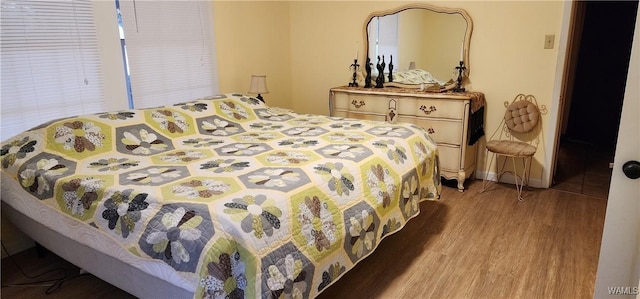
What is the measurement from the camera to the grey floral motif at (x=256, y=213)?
1.49 metres

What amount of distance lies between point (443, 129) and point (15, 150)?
9.97ft

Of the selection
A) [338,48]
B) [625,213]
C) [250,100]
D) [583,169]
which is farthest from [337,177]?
[583,169]

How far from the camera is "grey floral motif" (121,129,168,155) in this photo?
2.43m

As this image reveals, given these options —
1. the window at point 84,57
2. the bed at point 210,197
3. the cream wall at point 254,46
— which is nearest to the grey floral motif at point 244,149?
the bed at point 210,197

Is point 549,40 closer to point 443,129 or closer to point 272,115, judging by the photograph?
point 443,129

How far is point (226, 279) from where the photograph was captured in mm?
1415

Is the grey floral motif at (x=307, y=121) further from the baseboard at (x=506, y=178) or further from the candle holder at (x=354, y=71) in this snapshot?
the baseboard at (x=506, y=178)

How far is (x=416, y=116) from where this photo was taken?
3709 millimetres

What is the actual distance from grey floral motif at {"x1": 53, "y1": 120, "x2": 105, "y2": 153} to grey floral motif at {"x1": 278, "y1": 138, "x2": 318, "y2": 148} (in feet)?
3.45

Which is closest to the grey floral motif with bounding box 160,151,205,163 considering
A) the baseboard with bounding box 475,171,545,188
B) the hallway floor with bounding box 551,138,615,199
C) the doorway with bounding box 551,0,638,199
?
the baseboard with bounding box 475,171,545,188

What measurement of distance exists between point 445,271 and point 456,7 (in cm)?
245

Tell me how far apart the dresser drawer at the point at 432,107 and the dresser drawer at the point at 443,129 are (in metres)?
0.05

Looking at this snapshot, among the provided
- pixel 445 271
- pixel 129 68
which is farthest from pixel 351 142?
pixel 129 68

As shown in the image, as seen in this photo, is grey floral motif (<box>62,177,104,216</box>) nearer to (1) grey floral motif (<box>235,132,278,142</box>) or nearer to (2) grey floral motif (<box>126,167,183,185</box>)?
(2) grey floral motif (<box>126,167,183,185</box>)
